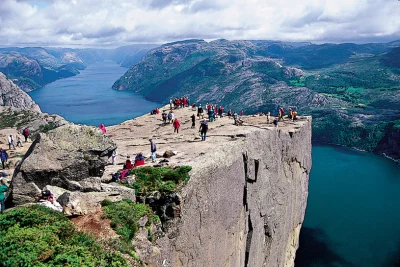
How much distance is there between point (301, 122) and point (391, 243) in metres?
30.8

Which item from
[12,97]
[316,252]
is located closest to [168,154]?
[316,252]

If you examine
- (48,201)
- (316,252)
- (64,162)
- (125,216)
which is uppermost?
(64,162)

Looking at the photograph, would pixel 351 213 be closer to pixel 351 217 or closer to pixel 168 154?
pixel 351 217

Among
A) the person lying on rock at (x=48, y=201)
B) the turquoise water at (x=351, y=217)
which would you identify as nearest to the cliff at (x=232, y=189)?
the person lying on rock at (x=48, y=201)

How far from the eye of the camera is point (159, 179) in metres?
16.8

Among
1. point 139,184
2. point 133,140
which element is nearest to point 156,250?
point 139,184

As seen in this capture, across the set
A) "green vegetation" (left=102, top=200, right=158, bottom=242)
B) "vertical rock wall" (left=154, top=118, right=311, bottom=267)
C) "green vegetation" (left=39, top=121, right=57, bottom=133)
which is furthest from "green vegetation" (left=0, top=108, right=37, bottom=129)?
"green vegetation" (left=102, top=200, right=158, bottom=242)

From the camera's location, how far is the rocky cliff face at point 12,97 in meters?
136

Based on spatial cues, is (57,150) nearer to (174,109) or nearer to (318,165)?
(174,109)

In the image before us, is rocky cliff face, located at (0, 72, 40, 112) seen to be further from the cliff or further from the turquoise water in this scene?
the cliff

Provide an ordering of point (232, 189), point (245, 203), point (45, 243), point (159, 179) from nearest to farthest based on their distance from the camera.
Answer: point (45, 243) → point (159, 179) → point (232, 189) → point (245, 203)

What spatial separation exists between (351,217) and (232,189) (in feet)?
162

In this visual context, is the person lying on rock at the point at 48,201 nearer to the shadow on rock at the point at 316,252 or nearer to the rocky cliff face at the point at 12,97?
the shadow on rock at the point at 316,252

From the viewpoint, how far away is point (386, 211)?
67.2 meters
